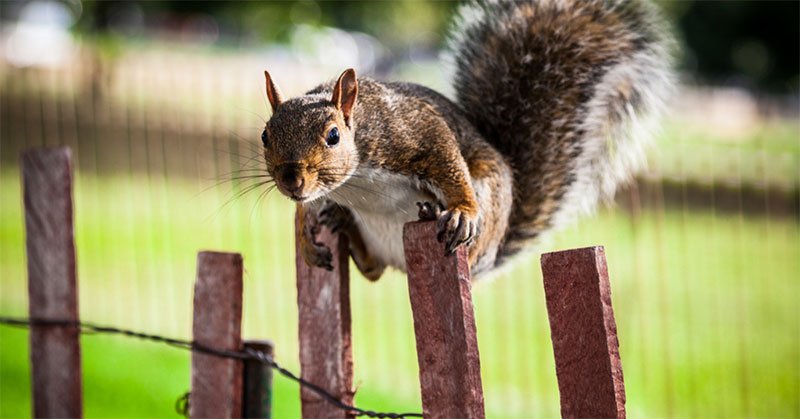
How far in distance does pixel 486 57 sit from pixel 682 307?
16.7 feet

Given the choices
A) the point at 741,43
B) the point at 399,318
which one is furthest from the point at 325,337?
the point at 741,43

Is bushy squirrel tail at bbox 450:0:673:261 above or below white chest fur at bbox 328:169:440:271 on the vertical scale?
above

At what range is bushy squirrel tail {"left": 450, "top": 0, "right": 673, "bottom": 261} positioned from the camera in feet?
6.84

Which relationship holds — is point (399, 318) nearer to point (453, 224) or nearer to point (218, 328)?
point (218, 328)

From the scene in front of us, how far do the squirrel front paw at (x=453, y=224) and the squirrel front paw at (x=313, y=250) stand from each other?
0.79ft

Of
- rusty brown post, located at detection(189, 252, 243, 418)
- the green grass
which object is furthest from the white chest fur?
the green grass

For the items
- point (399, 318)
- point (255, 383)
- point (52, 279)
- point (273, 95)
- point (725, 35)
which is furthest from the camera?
point (725, 35)

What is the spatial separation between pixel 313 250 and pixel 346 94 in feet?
0.99

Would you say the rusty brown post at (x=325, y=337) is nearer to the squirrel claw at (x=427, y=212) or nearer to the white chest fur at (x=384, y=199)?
the white chest fur at (x=384, y=199)

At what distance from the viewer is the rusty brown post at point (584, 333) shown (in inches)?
50.1

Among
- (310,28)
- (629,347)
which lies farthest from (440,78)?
(310,28)

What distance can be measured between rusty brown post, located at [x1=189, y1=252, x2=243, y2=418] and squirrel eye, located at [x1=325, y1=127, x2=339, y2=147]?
0.34 meters

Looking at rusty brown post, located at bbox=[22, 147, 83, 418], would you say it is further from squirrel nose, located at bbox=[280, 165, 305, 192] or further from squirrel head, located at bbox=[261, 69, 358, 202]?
squirrel nose, located at bbox=[280, 165, 305, 192]

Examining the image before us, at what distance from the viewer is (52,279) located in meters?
2.08
